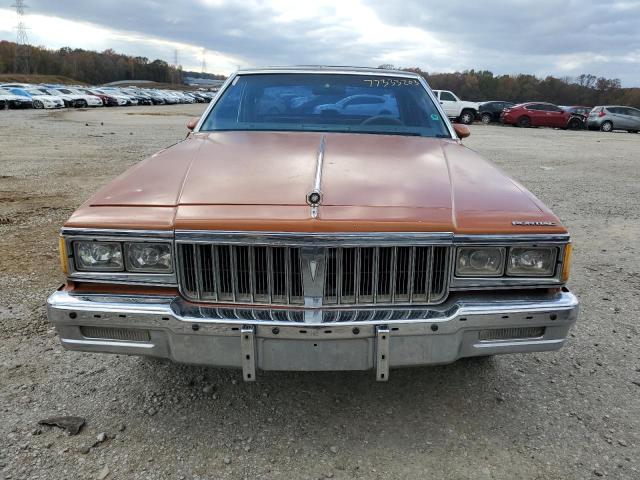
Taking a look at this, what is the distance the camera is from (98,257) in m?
2.34

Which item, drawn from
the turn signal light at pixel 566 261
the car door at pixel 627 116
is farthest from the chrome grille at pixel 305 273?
the car door at pixel 627 116

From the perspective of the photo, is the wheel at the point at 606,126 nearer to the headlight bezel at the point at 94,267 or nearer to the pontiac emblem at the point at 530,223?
the pontiac emblem at the point at 530,223

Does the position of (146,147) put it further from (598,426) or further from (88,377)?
(598,426)

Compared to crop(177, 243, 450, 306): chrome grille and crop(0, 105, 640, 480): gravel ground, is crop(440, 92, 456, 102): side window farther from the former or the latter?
crop(177, 243, 450, 306): chrome grille

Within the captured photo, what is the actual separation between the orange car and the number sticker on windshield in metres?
1.70

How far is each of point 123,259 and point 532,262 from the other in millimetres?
1883

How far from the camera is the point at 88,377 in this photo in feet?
9.64

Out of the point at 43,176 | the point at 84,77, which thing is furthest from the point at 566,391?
the point at 84,77

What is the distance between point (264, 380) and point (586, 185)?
27.4 feet

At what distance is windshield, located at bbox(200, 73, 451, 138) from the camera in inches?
145

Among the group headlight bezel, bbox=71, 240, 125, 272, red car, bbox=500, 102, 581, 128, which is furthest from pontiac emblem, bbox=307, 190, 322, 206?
red car, bbox=500, 102, 581, 128

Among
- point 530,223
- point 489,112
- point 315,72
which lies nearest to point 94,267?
point 530,223

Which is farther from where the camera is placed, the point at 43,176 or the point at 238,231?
the point at 43,176

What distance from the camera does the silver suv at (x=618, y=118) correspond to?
26.5m
